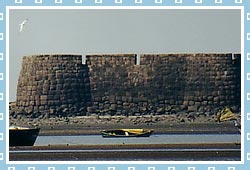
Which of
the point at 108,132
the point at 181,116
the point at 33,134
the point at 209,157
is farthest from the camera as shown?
the point at 181,116

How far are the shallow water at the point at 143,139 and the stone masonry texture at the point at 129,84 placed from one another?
4.61 meters

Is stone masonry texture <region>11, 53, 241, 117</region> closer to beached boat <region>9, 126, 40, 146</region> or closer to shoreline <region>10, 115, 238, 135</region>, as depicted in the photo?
shoreline <region>10, 115, 238, 135</region>

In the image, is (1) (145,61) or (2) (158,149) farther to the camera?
(1) (145,61)

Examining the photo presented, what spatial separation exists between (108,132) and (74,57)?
22.8 ft

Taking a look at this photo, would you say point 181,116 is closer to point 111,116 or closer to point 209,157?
point 111,116

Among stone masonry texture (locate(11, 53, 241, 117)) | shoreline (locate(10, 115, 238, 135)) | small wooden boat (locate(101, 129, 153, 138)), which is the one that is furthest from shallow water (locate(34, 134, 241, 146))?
stone masonry texture (locate(11, 53, 241, 117))

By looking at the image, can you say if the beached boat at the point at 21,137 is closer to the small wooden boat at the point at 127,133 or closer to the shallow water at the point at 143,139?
the shallow water at the point at 143,139

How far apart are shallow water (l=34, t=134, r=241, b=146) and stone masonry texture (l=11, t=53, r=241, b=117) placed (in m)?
4.61

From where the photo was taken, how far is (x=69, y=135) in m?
26.2

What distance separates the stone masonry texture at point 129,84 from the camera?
30234 mm

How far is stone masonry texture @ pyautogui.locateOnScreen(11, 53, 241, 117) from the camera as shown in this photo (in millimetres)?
30234

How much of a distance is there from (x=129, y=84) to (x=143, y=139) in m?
7.77

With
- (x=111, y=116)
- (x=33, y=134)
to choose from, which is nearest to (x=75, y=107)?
(x=111, y=116)

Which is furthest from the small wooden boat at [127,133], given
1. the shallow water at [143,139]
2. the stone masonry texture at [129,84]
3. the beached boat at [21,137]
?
the stone masonry texture at [129,84]
